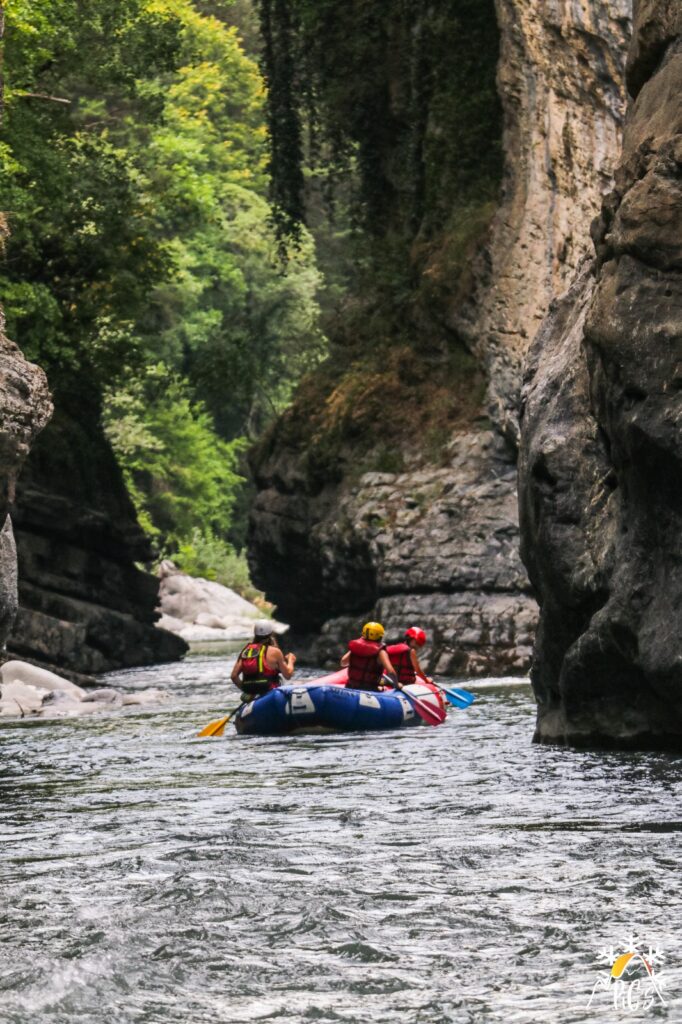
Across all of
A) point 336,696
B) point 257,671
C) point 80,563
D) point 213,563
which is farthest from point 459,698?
point 213,563

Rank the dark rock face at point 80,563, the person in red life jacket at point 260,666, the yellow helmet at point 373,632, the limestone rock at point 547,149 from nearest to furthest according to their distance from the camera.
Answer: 1. the yellow helmet at point 373,632
2. the person in red life jacket at point 260,666
3. the limestone rock at point 547,149
4. the dark rock face at point 80,563

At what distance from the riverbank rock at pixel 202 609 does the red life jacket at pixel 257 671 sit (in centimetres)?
2771

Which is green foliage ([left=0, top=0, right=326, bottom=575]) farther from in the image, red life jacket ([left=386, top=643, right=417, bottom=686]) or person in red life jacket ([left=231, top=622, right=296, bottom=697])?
red life jacket ([left=386, top=643, right=417, bottom=686])

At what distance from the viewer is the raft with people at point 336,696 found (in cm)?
1750

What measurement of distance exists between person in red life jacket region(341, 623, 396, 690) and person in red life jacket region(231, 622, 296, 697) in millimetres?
712

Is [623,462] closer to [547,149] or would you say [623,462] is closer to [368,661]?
[368,661]

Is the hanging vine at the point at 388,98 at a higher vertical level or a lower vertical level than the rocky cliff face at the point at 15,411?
higher

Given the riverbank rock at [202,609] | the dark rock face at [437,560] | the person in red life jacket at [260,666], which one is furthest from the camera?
the riverbank rock at [202,609]

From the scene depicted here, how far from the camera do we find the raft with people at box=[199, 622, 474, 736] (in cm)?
1750

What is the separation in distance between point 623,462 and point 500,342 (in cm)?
1471

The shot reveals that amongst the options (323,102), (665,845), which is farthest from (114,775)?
(323,102)

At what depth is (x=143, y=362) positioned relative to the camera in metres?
32.0

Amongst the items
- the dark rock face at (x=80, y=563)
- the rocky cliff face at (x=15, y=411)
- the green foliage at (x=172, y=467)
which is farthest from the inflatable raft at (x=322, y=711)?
the green foliage at (x=172, y=467)

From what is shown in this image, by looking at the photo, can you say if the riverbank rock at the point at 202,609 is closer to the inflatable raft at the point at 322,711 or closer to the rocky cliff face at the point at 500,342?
the rocky cliff face at the point at 500,342
